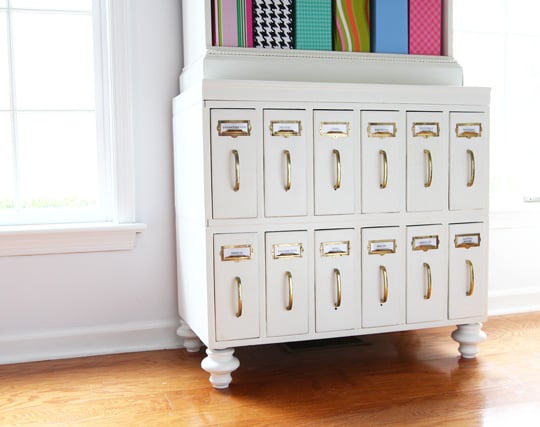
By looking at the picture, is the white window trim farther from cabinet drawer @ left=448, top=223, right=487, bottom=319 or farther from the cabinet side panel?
cabinet drawer @ left=448, top=223, right=487, bottom=319

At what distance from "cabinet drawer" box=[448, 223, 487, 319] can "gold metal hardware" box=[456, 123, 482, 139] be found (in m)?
0.34

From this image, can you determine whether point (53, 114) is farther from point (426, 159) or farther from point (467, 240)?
point (467, 240)

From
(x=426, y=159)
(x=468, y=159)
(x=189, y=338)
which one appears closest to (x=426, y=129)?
(x=426, y=159)

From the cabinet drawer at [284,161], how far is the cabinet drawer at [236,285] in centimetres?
16

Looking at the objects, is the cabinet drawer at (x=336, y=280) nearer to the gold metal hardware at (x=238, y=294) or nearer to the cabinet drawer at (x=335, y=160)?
the cabinet drawer at (x=335, y=160)

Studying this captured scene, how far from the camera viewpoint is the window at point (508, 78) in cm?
315

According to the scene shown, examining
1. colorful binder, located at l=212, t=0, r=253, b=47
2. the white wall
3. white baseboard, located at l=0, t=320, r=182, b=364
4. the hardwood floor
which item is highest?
colorful binder, located at l=212, t=0, r=253, b=47

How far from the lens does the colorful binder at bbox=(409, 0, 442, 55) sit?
2.41 meters

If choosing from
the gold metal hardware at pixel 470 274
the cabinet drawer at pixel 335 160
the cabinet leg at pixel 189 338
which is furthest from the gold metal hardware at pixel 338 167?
the cabinet leg at pixel 189 338

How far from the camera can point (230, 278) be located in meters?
2.17

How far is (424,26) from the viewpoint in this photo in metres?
2.43

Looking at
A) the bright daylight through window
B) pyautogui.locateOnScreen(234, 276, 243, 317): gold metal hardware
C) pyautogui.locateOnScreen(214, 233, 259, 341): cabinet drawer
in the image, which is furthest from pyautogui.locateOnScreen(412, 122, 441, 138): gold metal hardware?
the bright daylight through window

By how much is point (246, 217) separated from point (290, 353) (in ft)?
2.44

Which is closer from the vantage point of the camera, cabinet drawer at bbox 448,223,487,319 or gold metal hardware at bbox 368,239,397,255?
gold metal hardware at bbox 368,239,397,255
